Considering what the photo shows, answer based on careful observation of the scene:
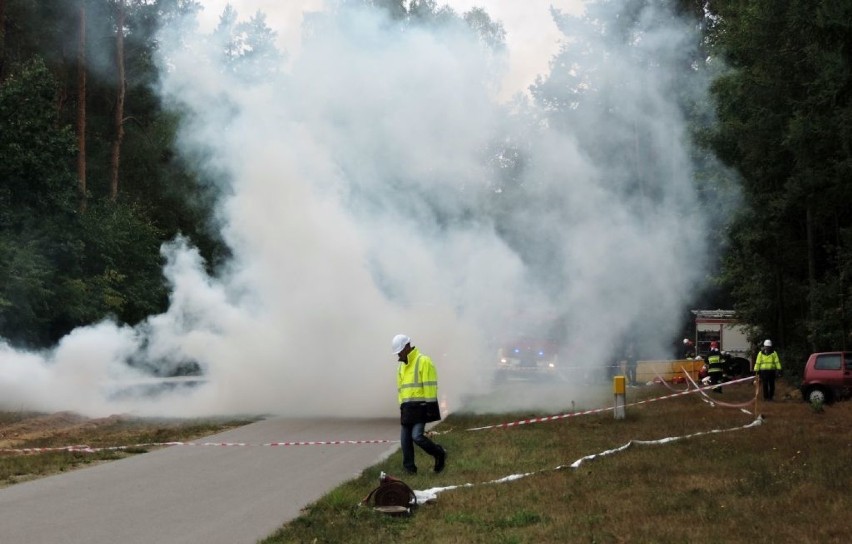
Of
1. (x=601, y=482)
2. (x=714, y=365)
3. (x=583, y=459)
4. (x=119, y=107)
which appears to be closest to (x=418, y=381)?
(x=583, y=459)

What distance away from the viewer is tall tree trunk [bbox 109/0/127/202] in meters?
35.3

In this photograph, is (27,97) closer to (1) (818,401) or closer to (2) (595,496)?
(1) (818,401)

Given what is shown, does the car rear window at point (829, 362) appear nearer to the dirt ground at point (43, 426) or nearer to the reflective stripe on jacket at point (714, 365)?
the reflective stripe on jacket at point (714, 365)

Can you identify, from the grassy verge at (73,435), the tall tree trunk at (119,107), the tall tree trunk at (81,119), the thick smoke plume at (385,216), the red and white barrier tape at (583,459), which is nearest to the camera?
the red and white barrier tape at (583,459)

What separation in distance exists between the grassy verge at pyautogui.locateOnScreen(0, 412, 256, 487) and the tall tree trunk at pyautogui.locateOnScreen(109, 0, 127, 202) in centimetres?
1774

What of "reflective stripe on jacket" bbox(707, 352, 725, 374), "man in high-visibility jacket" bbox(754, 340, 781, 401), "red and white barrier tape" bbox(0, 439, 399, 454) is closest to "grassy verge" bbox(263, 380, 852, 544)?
"red and white barrier tape" bbox(0, 439, 399, 454)

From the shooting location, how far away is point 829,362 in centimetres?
2467

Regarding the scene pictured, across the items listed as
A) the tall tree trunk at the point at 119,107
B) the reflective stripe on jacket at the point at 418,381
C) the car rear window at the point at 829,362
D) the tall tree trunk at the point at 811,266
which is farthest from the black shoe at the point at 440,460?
the tall tree trunk at the point at 119,107

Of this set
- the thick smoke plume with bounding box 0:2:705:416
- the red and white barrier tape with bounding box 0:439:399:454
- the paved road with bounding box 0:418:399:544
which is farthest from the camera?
the thick smoke plume with bounding box 0:2:705:416

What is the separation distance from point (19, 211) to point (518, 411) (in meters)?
19.5

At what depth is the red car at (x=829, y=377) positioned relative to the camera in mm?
24188

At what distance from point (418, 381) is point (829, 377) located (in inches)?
630

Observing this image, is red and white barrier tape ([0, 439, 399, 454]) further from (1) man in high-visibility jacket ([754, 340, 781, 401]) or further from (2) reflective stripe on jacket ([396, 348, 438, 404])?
(1) man in high-visibility jacket ([754, 340, 781, 401])

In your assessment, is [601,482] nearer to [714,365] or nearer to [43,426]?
[43,426]
